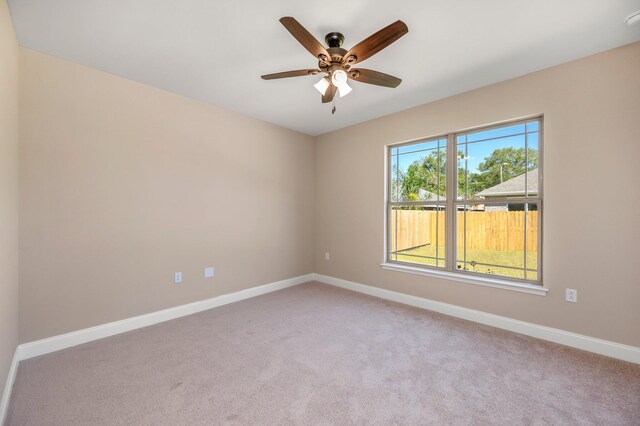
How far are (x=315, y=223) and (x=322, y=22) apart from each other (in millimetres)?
3282

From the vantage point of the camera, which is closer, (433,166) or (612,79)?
(612,79)

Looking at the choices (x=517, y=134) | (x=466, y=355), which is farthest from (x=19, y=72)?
(x=517, y=134)

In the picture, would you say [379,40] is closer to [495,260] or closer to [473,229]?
[473,229]

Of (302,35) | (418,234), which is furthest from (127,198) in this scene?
(418,234)

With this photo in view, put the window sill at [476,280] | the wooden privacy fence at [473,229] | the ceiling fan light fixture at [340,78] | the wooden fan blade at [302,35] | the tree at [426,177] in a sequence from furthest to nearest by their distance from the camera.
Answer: the tree at [426,177]
the wooden privacy fence at [473,229]
the window sill at [476,280]
the ceiling fan light fixture at [340,78]
the wooden fan blade at [302,35]

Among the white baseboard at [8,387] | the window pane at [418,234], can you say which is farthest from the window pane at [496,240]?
the white baseboard at [8,387]

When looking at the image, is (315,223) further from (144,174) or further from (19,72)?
(19,72)

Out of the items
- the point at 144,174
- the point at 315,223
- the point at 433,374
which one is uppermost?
the point at 144,174

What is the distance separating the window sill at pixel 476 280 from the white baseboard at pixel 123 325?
77.3 inches

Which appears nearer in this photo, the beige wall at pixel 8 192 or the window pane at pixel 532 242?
the beige wall at pixel 8 192

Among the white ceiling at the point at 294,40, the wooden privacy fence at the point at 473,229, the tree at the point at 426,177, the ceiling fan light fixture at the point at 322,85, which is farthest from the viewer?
the tree at the point at 426,177

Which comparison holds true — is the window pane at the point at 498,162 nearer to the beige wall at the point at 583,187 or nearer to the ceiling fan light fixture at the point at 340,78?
the beige wall at the point at 583,187

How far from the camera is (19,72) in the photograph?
2.25 m

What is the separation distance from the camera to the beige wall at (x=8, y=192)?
67.1 inches
